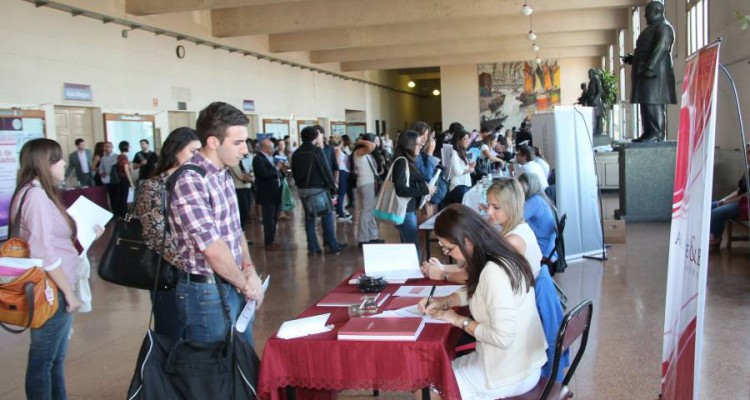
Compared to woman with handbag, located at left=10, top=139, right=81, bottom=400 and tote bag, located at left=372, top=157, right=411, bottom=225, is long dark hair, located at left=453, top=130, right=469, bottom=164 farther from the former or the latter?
woman with handbag, located at left=10, top=139, right=81, bottom=400

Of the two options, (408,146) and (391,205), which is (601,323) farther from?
(408,146)

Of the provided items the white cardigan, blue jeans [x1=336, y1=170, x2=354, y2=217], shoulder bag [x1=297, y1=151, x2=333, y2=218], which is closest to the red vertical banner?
the white cardigan

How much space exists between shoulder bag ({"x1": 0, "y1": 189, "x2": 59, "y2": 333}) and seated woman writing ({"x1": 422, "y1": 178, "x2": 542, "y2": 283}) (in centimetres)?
170

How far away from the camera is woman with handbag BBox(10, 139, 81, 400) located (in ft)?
9.61

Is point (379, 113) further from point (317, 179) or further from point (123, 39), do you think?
point (317, 179)

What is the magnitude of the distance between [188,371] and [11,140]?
943 centimetres

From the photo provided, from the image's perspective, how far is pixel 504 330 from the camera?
240 cm

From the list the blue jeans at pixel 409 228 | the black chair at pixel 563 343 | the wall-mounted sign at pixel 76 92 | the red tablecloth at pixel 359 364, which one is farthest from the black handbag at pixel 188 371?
the wall-mounted sign at pixel 76 92

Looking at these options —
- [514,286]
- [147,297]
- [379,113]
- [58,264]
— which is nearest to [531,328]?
[514,286]

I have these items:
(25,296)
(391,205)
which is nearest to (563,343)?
(25,296)

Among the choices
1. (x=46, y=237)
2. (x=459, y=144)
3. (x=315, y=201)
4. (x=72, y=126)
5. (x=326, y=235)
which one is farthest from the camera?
(x=72, y=126)

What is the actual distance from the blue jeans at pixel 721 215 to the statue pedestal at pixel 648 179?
6.59ft

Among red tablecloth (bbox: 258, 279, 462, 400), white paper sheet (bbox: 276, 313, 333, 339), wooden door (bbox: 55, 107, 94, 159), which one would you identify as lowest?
red tablecloth (bbox: 258, 279, 462, 400)

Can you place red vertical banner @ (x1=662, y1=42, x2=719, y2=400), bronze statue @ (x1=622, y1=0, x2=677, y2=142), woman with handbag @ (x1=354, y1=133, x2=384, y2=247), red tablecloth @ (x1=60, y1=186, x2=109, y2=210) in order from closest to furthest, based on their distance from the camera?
red vertical banner @ (x1=662, y1=42, x2=719, y2=400)
woman with handbag @ (x1=354, y1=133, x2=384, y2=247)
bronze statue @ (x1=622, y1=0, x2=677, y2=142)
red tablecloth @ (x1=60, y1=186, x2=109, y2=210)
